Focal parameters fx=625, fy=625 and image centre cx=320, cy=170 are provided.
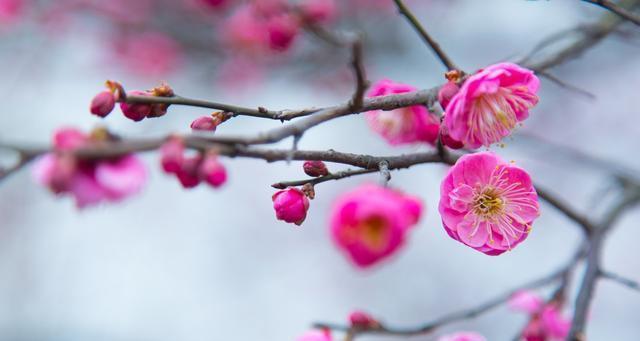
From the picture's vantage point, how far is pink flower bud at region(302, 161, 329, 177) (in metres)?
0.82

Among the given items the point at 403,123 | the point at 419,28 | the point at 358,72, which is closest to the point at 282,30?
the point at 403,123

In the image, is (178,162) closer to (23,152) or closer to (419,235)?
(23,152)

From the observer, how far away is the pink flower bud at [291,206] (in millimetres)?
796

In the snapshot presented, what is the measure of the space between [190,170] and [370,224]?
21cm

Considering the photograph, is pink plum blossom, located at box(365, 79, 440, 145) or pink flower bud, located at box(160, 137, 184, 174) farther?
pink plum blossom, located at box(365, 79, 440, 145)

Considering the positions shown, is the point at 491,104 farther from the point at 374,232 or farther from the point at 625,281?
the point at 625,281

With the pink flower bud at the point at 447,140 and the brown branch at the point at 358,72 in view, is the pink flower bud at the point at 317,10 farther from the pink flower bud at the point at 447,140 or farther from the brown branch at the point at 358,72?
the brown branch at the point at 358,72

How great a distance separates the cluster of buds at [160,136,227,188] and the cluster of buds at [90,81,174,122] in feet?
0.55

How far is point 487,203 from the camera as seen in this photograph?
3.16 ft

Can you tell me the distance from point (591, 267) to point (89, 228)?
2.81 metres

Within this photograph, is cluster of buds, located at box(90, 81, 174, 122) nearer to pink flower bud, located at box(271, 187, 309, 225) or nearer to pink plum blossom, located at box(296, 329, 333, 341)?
pink flower bud, located at box(271, 187, 309, 225)

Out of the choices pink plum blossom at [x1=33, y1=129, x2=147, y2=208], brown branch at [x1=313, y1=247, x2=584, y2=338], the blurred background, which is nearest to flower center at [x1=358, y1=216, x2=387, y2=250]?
pink plum blossom at [x1=33, y1=129, x2=147, y2=208]

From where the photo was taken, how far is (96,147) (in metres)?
0.59

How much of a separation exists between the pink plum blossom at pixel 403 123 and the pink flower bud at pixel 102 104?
1.37ft
